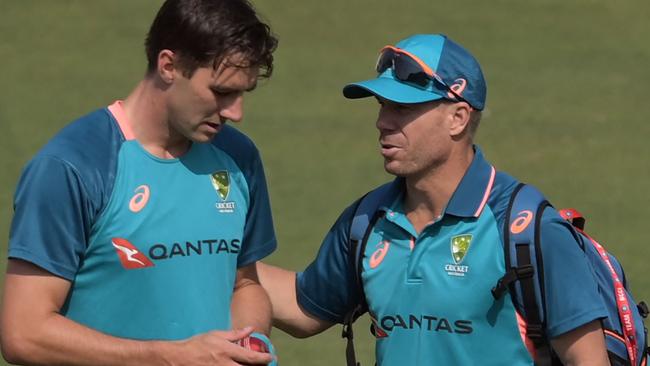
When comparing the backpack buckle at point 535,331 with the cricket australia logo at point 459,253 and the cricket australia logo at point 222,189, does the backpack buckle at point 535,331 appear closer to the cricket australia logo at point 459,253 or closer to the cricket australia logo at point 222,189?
the cricket australia logo at point 459,253

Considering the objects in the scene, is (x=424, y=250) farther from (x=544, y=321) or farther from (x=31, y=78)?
(x=31, y=78)

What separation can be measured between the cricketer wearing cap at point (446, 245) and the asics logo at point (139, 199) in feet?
3.05

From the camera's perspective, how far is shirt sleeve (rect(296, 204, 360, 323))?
6086 millimetres

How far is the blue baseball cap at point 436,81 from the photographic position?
5750 millimetres

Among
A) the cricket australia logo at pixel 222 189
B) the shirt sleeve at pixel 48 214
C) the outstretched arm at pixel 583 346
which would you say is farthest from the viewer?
the cricket australia logo at pixel 222 189

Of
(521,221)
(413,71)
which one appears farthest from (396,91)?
(521,221)

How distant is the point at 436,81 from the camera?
5766mm

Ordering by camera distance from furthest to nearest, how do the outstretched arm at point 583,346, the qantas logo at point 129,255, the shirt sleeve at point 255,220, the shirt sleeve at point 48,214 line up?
the shirt sleeve at point 255,220
the outstretched arm at point 583,346
the qantas logo at point 129,255
the shirt sleeve at point 48,214

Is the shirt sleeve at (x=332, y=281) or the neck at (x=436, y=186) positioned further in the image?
the shirt sleeve at (x=332, y=281)

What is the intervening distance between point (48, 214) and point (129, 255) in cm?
35

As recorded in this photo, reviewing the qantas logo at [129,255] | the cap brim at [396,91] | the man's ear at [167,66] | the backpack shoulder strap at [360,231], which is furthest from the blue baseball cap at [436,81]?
the qantas logo at [129,255]

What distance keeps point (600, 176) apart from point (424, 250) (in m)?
5.93

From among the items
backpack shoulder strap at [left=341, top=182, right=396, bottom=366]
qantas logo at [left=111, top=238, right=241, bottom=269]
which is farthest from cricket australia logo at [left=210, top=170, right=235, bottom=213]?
backpack shoulder strap at [left=341, top=182, right=396, bottom=366]

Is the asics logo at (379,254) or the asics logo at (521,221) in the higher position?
the asics logo at (521,221)
